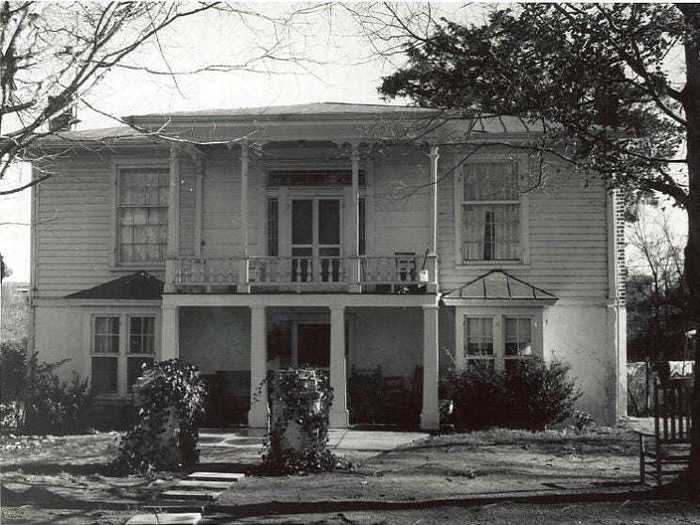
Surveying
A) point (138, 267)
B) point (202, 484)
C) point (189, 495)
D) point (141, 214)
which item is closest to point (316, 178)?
point (141, 214)

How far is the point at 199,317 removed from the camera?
1962cm

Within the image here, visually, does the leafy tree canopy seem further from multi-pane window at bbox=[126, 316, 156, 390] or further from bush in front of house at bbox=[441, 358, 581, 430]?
multi-pane window at bbox=[126, 316, 156, 390]

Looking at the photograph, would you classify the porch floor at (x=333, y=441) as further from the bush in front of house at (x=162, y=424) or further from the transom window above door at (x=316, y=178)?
the transom window above door at (x=316, y=178)

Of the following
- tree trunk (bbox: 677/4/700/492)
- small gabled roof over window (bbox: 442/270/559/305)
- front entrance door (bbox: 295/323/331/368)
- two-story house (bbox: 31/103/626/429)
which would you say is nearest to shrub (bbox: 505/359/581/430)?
two-story house (bbox: 31/103/626/429)

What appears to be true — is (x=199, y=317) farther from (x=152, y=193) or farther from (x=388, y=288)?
(x=388, y=288)

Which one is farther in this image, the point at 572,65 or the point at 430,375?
the point at 430,375

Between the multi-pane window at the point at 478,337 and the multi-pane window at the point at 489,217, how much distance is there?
145 cm

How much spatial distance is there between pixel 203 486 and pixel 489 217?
10790mm

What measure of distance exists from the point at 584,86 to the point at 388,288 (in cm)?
876

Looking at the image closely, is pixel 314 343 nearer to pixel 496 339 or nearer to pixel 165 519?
pixel 496 339

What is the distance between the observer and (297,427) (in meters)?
11.7

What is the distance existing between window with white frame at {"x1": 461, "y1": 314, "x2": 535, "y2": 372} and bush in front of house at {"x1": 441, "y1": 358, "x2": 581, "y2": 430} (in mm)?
1064

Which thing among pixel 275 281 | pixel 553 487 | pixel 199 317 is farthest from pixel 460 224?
pixel 553 487

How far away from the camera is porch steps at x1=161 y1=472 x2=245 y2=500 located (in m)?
9.80
